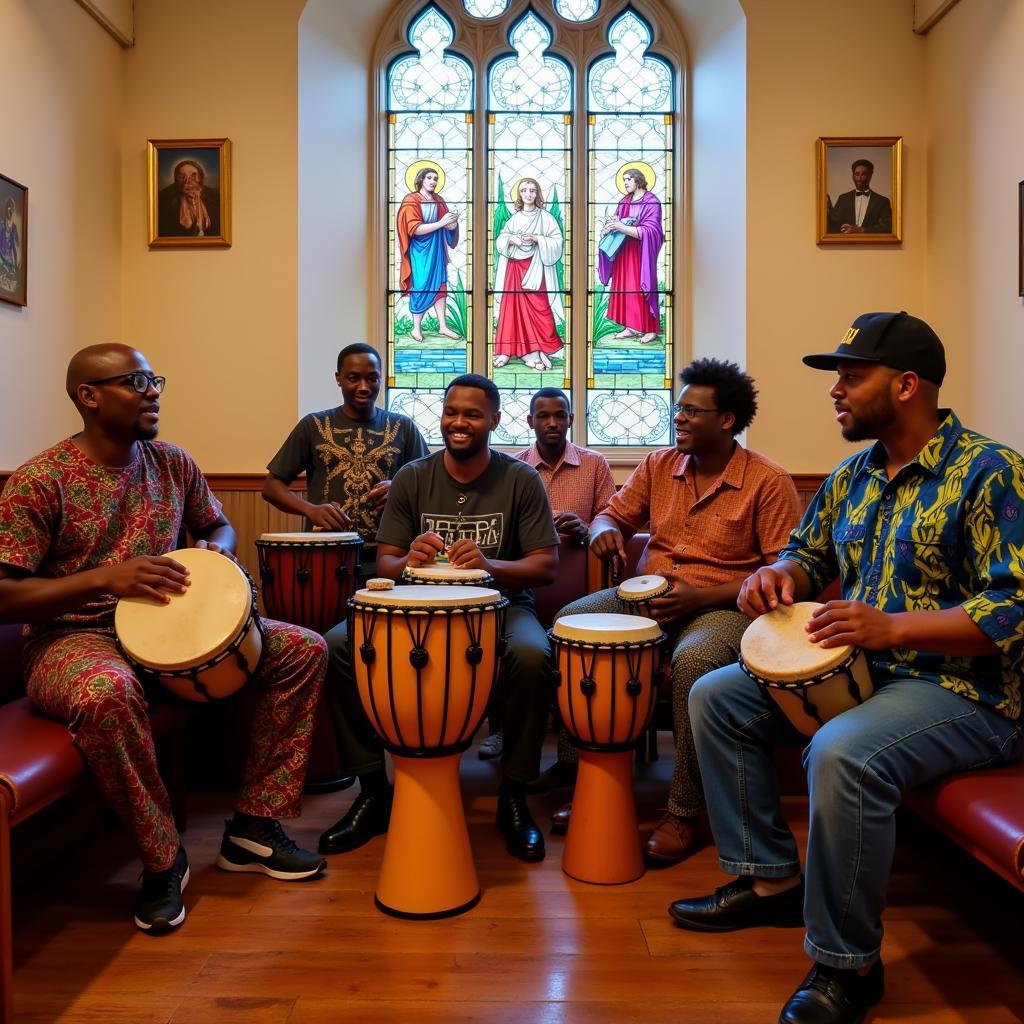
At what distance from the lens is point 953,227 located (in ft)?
14.6

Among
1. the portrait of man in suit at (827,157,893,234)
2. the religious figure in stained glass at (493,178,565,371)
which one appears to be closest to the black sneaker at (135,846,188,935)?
the religious figure in stained glass at (493,178,565,371)

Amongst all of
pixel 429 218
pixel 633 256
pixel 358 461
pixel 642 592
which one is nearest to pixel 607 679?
pixel 642 592

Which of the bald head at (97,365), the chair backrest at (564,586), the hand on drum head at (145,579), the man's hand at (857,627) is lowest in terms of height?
the chair backrest at (564,586)

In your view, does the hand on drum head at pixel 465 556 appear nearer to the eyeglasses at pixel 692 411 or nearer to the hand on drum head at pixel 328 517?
the eyeglasses at pixel 692 411

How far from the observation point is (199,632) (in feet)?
6.81

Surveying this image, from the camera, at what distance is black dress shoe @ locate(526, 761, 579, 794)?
295 cm

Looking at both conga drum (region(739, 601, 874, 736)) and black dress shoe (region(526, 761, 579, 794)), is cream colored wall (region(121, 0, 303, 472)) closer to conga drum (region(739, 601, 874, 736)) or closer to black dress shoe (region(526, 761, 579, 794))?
black dress shoe (region(526, 761, 579, 794))

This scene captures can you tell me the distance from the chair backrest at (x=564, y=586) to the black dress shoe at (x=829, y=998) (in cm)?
172

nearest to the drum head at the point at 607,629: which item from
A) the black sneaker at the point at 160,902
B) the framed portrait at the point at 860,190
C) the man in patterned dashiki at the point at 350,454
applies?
the black sneaker at the point at 160,902

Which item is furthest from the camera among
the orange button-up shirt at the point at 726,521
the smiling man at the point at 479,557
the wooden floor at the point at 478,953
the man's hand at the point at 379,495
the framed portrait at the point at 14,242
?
the framed portrait at the point at 14,242

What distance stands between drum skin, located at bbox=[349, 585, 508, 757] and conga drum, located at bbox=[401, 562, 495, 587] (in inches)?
7.2

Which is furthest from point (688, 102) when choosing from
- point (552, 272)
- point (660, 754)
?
point (660, 754)

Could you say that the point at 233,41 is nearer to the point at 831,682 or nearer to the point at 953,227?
the point at 953,227

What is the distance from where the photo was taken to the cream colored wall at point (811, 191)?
15.6ft
